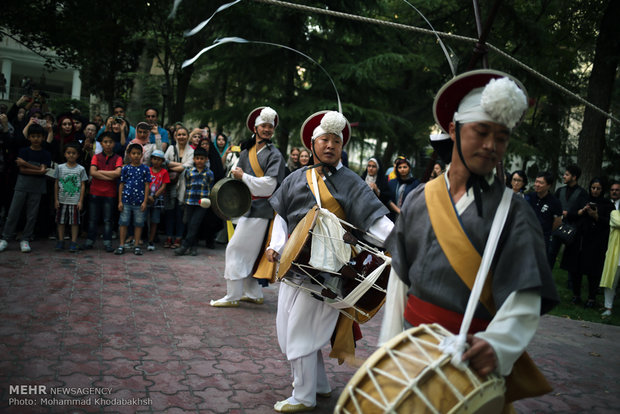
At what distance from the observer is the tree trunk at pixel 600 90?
37.6ft

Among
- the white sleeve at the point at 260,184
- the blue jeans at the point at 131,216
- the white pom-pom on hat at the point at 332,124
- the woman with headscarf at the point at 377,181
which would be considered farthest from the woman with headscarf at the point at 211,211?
the white pom-pom on hat at the point at 332,124

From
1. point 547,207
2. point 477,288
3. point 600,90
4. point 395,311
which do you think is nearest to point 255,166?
point 395,311

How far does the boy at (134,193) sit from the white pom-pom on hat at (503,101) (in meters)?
7.95

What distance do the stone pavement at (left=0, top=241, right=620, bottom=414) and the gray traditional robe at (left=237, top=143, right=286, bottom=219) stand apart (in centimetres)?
125

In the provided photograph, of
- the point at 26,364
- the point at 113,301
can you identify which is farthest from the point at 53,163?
the point at 26,364

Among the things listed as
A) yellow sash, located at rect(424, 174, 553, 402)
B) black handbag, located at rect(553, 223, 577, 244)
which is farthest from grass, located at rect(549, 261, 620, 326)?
yellow sash, located at rect(424, 174, 553, 402)

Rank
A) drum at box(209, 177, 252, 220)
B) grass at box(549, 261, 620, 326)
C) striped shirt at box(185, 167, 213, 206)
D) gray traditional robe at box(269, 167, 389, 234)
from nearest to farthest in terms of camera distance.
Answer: gray traditional robe at box(269, 167, 389, 234), drum at box(209, 177, 252, 220), grass at box(549, 261, 620, 326), striped shirt at box(185, 167, 213, 206)

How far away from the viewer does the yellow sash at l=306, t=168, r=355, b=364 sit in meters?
4.37

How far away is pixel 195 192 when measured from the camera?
10.1 metres

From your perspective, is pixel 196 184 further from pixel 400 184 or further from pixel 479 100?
pixel 479 100

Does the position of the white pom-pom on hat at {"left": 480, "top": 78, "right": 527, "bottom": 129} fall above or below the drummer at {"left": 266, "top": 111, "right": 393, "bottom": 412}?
above

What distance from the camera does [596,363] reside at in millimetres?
6246

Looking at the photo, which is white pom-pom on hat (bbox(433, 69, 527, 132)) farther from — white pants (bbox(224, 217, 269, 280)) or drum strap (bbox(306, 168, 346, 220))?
white pants (bbox(224, 217, 269, 280))

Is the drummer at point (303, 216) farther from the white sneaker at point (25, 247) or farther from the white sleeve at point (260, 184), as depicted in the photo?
the white sneaker at point (25, 247)
